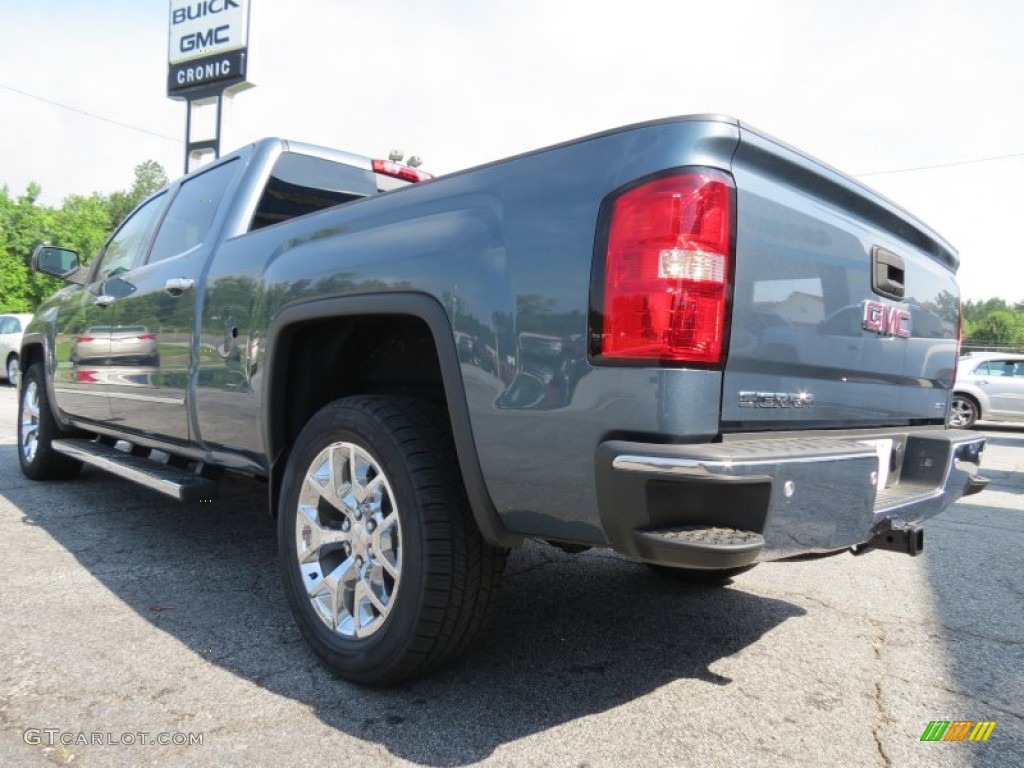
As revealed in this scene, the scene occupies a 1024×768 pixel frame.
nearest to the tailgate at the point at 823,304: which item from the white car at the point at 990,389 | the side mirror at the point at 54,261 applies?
the side mirror at the point at 54,261

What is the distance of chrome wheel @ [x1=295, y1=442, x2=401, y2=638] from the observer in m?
2.30

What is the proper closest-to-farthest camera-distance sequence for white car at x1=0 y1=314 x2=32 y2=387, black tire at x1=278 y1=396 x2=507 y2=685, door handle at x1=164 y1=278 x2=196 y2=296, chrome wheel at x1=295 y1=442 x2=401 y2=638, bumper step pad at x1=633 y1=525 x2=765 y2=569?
1. bumper step pad at x1=633 y1=525 x2=765 y2=569
2. black tire at x1=278 y1=396 x2=507 y2=685
3. chrome wheel at x1=295 y1=442 x2=401 y2=638
4. door handle at x1=164 y1=278 x2=196 y2=296
5. white car at x1=0 y1=314 x2=32 y2=387

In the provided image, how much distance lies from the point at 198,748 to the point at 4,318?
60.9 ft

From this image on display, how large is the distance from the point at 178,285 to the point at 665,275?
8.36 ft

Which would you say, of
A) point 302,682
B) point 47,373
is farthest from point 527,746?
point 47,373

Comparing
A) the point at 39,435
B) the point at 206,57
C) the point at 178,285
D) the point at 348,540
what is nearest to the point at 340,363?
the point at 348,540

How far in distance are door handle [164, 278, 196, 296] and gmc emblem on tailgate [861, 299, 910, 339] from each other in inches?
109

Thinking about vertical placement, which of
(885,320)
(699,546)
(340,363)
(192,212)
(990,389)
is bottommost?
(699,546)

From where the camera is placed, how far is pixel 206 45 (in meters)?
19.5

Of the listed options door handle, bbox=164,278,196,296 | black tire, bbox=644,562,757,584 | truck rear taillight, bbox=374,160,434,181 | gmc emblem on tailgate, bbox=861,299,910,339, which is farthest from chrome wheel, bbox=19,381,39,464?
gmc emblem on tailgate, bbox=861,299,910,339

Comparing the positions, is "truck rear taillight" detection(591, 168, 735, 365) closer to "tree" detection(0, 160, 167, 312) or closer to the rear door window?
the rear door window

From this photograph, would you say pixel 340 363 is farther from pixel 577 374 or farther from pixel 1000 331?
pixel 1000 331

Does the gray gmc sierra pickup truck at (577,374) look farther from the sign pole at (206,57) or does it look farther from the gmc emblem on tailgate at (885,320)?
the sign pole at (206,57)

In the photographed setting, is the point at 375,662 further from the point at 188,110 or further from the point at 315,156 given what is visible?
the point at 188,110
